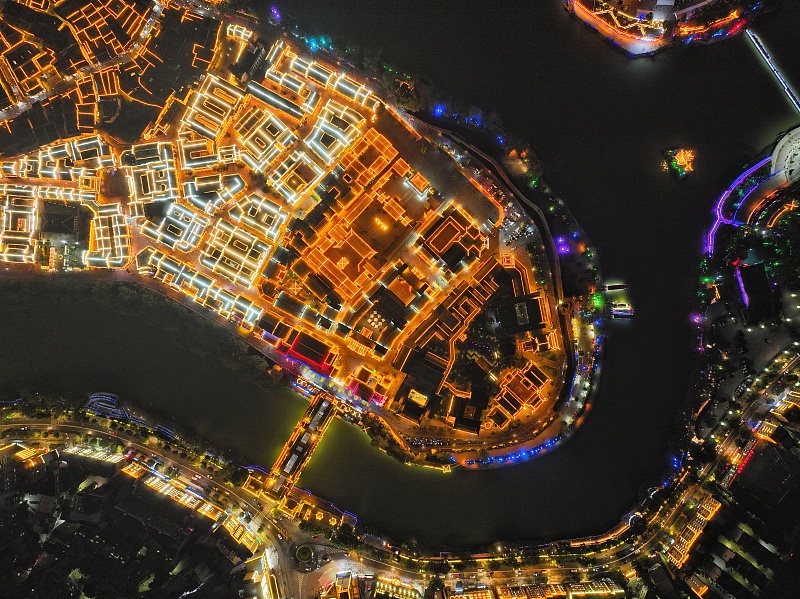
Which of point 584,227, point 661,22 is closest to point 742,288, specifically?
point 584,227

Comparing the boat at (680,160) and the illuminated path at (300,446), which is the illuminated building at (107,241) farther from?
the boat at (680,160)

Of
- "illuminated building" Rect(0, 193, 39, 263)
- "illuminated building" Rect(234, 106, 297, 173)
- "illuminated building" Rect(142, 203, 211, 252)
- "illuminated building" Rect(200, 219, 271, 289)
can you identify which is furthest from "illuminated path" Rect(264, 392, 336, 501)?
"illuminated building" Rect(0, 193, 39, 263)

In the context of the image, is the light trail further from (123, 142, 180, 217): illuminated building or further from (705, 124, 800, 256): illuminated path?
(123, 142, 180, 217): illuminated building

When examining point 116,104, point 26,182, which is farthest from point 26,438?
point 116,104

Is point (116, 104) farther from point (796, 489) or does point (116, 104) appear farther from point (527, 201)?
point (796, 489)

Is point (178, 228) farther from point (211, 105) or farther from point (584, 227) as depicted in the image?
point (584, 227)

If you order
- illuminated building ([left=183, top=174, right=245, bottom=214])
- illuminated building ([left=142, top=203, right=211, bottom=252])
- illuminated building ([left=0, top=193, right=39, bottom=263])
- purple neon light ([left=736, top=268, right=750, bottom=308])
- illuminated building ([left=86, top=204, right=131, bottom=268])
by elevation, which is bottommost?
illuminated building ([left=0, top=193, right=39, bottom=263])
